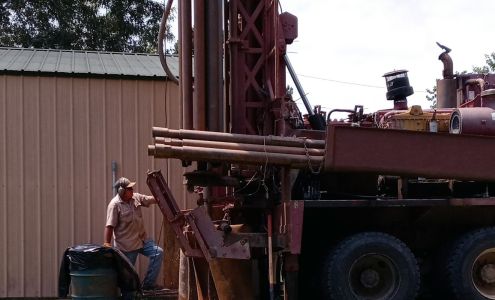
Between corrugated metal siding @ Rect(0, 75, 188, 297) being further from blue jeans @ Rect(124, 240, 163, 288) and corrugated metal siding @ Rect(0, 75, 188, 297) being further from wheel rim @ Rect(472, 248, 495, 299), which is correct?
wheel rim @ Rect(472, 248, 495, 299)

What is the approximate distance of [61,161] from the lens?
32.7 ft

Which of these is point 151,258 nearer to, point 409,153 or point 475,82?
point 409,153

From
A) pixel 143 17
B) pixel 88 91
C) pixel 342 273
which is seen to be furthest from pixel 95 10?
pixel 342 273

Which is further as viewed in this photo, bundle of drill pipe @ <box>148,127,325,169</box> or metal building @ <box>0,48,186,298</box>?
metal building @ <box>0,48,186,298</box>

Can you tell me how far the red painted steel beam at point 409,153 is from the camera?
22.5ft

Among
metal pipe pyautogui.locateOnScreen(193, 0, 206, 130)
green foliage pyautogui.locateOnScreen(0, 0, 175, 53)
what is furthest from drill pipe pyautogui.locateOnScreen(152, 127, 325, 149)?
green foliage pyautogui.locateOnScreen(0, 0, 175, 53)

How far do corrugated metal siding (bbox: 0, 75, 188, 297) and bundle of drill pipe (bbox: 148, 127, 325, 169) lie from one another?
362 cm

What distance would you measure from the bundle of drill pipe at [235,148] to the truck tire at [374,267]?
1.00m

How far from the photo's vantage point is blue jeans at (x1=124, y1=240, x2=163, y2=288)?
9.26m

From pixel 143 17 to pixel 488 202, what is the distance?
1932 centimetres

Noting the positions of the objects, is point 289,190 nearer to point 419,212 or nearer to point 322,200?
point 322,200

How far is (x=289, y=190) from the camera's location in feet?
22.9

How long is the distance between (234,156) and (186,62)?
177cm

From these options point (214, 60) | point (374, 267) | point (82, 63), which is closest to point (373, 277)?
point (374, 267)
